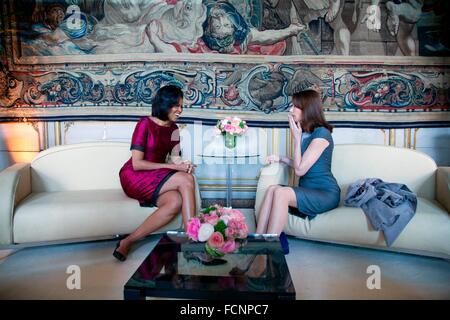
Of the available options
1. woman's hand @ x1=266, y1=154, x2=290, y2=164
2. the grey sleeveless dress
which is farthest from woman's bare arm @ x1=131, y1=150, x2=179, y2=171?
the grey sleeveless dress

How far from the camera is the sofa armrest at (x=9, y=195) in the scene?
3527mm

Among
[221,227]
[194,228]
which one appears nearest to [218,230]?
[221,227]

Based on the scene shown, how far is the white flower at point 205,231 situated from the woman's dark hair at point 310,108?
1.65 meters

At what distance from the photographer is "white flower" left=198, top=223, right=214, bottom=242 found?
259 cm

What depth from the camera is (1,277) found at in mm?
3295

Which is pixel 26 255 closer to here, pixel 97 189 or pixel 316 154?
pixel 97 189

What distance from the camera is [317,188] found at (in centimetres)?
382

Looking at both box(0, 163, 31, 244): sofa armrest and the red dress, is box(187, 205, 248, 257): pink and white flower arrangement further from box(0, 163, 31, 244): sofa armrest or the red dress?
box(0, 163, 31, 244): sofa armrest

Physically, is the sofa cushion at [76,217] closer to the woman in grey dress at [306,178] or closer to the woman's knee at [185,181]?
the woman's knee at [185,181]

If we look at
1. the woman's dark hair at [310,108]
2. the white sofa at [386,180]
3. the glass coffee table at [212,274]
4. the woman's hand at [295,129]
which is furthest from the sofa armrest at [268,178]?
the glass coffee table at [212,274]

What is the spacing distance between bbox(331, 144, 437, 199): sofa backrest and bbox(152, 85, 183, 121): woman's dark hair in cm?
167

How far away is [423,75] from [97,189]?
3.70 m

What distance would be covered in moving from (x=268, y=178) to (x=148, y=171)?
3.51ft
